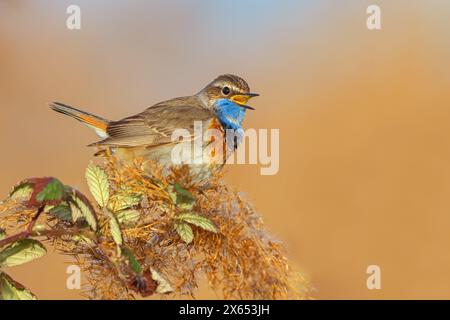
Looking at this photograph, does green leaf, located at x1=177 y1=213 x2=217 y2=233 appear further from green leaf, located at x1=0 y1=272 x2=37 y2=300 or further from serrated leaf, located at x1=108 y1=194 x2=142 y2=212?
green leaf, located at x1=0 y1=272 x2=37 y2=300

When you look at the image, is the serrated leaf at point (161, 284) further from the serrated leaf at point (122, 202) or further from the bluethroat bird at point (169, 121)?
the bluethroat bird at point (169, 121)

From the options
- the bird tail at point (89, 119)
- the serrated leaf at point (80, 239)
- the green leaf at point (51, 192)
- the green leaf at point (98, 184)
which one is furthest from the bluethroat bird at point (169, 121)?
the green leaf at point (51, 192)

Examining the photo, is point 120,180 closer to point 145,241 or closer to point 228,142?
point 145,241

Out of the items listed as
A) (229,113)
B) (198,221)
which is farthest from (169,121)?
(198,221)

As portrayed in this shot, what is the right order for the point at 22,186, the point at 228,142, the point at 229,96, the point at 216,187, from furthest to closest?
1. the point at 229,96
2. the point at 228,142
3. the point at 216,187
4. the point at 22,186

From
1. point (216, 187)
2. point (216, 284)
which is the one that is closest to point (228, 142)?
point (216, 187)

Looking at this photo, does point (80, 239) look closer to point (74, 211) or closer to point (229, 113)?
point (74, 211)

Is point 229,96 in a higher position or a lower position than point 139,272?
higher
